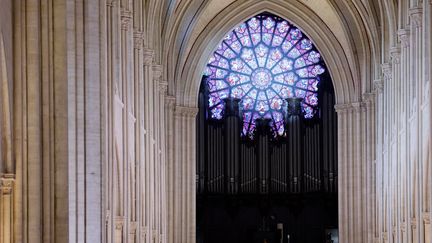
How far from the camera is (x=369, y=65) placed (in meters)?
46.7

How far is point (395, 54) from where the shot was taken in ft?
125

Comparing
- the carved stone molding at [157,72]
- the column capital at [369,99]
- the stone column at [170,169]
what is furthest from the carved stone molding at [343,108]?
the carved stone molding at [157,72]

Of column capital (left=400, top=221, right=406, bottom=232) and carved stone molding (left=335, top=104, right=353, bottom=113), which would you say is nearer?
column capital (left=400, top=221, right=406, bottom=232)

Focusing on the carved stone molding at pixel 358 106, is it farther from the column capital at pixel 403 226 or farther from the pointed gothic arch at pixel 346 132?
the column capital at pixel 403 226

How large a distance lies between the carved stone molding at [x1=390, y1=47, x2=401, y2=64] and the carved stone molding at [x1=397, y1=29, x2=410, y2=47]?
1649 mm

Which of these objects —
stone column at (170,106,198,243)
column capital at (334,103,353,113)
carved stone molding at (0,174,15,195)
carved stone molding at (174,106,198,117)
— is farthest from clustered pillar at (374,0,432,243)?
carved stone molding at (0,174,15,195)

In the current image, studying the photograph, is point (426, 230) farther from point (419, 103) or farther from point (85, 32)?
point (85, 32)

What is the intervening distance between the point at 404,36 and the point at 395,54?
8.11 feet

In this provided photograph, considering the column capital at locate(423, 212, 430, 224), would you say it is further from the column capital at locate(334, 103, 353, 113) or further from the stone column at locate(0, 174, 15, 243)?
the column capital at locate(334, 103, 353, 113)

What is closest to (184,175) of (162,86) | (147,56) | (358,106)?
(162,86)

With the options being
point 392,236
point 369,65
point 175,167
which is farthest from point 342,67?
point 392,236

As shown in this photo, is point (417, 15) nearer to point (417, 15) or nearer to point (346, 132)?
point (417, 15)

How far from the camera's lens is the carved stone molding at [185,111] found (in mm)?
49562

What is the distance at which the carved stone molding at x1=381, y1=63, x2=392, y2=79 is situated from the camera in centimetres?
4005
